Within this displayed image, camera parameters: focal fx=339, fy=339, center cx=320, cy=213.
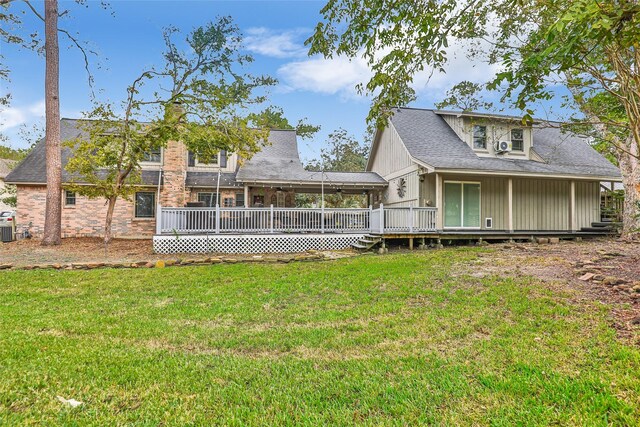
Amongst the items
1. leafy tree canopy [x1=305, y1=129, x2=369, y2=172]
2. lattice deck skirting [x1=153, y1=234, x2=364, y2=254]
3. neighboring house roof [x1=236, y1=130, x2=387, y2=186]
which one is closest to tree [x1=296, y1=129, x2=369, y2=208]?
leafy tree canopy [x1=305, y1=129, x2=369, y2=172]

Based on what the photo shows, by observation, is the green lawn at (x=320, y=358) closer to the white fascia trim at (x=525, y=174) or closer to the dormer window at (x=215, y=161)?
the white fascia trim at (x=525, y=174)

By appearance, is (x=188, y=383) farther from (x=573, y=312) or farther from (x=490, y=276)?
(x=490, y=276)

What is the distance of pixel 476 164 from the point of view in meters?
12.4

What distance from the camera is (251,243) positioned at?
11773 mm

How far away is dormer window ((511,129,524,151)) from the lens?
14938 millimetres

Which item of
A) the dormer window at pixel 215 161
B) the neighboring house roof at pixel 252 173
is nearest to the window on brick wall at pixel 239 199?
the neighboring house roof at pixel 252 173

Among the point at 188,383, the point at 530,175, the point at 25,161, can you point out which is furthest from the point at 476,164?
the point at 25,161

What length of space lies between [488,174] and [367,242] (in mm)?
4986

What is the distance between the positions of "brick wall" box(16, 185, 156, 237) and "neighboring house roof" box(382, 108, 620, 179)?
1191cm

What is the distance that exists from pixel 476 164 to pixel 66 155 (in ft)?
58.7

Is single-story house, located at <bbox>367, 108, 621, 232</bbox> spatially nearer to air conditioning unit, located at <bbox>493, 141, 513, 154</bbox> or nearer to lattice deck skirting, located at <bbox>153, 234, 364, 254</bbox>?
air conditioning unit, located at <bbox>493, 141, 513, 154</bbox>

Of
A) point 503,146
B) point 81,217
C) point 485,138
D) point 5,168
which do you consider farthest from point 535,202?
point 5,168

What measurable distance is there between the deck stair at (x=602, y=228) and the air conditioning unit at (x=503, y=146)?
4403mm

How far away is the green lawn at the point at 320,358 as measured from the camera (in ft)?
7.41
